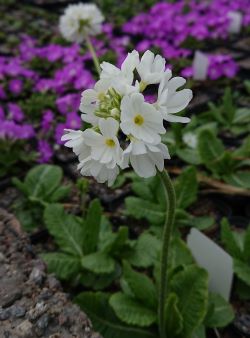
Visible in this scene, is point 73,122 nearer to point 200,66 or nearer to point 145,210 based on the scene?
point 145,210

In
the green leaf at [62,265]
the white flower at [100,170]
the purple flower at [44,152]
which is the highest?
the white flower at [100,170]

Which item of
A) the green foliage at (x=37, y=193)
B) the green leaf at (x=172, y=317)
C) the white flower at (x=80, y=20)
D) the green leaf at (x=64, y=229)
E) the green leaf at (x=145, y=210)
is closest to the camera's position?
the green leaf at (x=172, y=317)

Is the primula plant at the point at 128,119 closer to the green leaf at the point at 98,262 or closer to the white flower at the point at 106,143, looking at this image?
the white flower at the point at 106,143

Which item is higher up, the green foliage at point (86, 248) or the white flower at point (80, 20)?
the white flower at point (80, 20)

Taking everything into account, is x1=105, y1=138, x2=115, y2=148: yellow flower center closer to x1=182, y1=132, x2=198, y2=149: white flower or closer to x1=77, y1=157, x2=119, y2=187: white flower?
x1=77, y1=157, x2=119, y2=187: white flower

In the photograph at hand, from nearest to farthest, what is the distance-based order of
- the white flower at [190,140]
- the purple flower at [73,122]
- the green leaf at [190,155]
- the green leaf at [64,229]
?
the green leaf at [64,229]
the green leaf at [190,155]
the white flower at [190,140]
the purple flower at [73,122]

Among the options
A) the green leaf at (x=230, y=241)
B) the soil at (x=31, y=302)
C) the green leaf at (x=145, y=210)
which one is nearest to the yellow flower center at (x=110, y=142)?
the soil at (x=31, y=302)

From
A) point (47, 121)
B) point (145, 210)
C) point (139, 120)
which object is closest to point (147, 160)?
point (139, 120)

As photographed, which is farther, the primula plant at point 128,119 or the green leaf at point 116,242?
the green leaf at point 116,242
